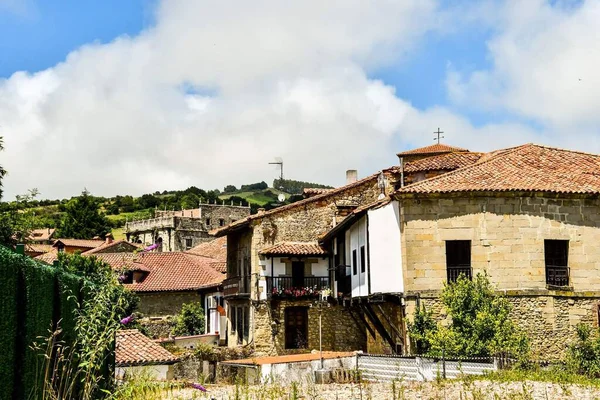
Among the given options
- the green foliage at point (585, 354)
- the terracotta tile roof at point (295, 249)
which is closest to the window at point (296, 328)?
the terracotta tile roof at point (295, 249)

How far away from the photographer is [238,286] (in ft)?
120

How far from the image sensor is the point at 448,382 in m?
18.5

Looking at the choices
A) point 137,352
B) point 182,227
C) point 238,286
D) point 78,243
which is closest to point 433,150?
point 238,286

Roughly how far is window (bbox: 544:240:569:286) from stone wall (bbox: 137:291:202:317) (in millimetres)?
26623

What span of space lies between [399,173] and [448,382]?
1609 centimetres

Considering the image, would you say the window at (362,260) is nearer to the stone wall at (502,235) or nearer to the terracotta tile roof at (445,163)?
the stone wall at (502,235)

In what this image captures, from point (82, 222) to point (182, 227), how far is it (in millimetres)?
16294

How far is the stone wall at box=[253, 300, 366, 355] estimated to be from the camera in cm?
3378

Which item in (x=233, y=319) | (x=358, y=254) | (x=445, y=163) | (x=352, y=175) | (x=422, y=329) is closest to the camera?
(x=422, y=329)

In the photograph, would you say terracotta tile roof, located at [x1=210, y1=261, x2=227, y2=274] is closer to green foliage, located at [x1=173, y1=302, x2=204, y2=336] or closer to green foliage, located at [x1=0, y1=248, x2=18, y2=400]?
green foliage, located at [x1=173, y1=302, x2=204, y2=336]

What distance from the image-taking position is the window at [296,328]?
111 ft

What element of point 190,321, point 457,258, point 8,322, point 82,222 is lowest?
point 190,321

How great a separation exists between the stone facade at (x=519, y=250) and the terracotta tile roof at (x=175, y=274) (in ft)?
68.1

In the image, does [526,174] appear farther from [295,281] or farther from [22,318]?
[22,318]
